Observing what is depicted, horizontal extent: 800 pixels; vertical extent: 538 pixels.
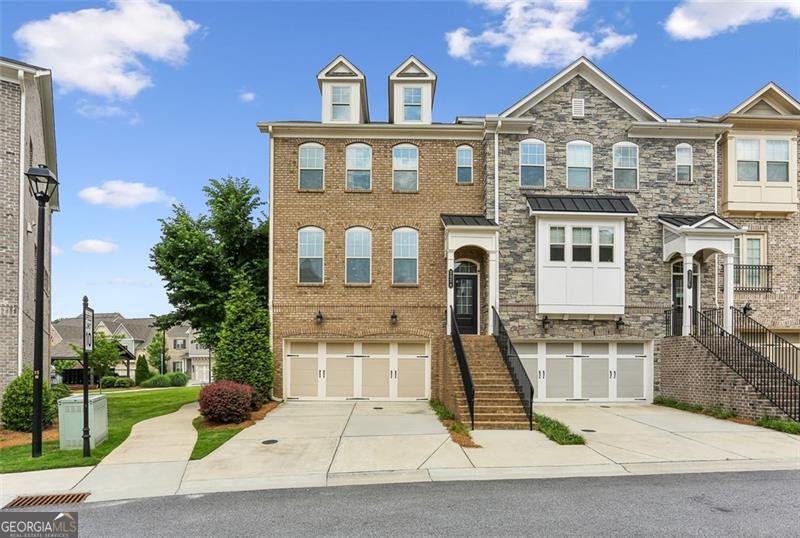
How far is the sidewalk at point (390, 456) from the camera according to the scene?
329 inches

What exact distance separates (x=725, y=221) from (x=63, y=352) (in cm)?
4889

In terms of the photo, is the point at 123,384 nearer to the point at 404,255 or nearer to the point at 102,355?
the point at 102,355

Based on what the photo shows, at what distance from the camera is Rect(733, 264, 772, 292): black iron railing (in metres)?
17.9

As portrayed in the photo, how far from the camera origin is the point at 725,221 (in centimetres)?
1653

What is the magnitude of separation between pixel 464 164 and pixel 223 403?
1048 cm

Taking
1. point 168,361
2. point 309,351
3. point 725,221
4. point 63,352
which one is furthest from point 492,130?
point 168,361

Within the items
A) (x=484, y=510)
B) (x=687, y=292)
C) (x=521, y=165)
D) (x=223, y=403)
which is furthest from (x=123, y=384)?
(x=484, y=510)

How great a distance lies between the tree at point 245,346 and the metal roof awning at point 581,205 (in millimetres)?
9153

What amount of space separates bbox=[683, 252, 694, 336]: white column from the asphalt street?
8.89m

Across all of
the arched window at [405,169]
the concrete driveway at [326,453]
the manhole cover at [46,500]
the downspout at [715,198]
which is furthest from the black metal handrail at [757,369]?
the manhole cover at [46,500]

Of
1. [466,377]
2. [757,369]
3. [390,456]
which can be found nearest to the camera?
[390,456]

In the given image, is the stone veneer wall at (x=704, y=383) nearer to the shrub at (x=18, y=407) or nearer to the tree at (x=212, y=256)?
the tree at (x=212, y=256)

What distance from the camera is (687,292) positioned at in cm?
1636

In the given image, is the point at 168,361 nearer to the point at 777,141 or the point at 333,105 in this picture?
the point at 333,105
